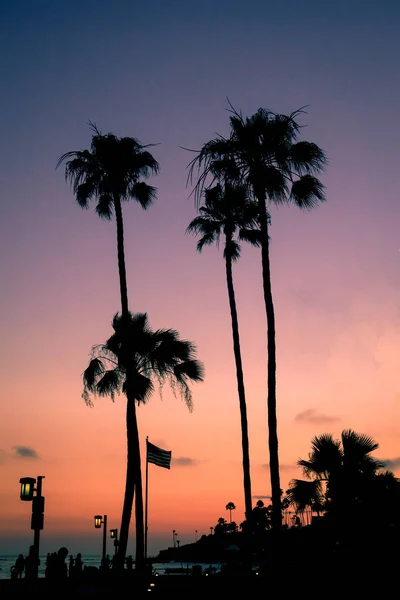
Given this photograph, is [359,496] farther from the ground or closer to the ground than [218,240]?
closer to the ground

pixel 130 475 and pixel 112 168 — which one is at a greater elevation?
pixel 112 168

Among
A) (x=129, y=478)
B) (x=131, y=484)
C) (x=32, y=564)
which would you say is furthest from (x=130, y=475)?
(x=32, y=564)

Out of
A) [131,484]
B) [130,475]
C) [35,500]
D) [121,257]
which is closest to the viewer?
[35,500]

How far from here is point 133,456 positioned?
84.4ft

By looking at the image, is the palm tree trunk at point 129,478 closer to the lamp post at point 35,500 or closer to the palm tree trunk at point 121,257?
the palm tree trunk at point 121,257

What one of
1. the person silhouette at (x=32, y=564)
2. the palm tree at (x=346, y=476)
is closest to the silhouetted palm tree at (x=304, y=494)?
the palm tree at (x=346, y=476)

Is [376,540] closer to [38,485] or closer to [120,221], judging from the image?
[38,485]

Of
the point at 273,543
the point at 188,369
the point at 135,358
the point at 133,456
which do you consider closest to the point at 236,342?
the point at 188,369

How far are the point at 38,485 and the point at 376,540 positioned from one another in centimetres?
1273

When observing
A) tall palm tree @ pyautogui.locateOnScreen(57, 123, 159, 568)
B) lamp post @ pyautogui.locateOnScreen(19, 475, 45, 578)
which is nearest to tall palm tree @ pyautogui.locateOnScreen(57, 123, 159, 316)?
tall palm tree @ pyautogui.locateOnScreen(57, 123, 159, 568)

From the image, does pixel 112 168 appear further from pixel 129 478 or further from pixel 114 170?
pixel 129 478

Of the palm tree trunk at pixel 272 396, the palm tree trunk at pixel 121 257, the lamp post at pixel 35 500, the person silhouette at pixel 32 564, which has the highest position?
the palm tree trunk at pixel 121 257

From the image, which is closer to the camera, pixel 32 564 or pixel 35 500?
pixel 35 500

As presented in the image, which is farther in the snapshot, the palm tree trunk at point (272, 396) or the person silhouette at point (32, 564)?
the palm tree trunk at point (272, 396)
